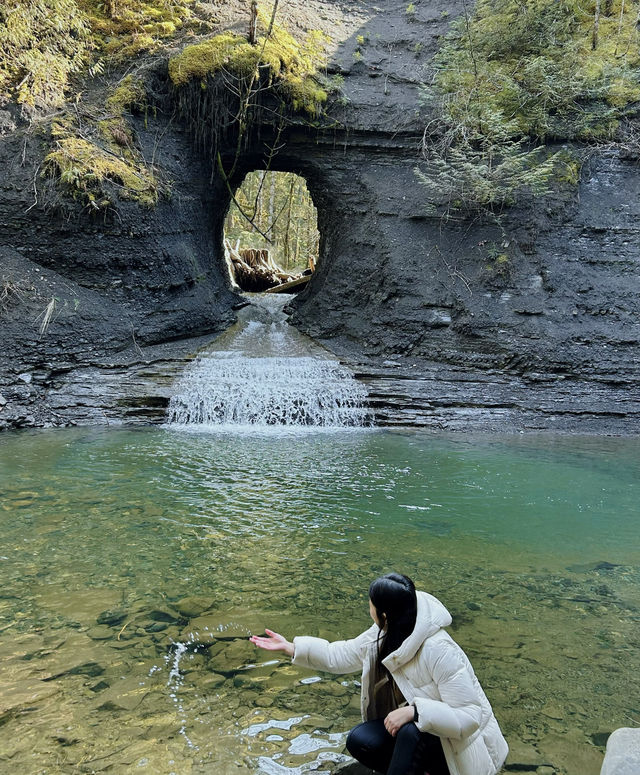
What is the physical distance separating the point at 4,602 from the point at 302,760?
238cm

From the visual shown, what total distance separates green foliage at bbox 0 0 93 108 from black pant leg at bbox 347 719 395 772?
14692 millimetres

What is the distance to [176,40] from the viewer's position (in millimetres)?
14711

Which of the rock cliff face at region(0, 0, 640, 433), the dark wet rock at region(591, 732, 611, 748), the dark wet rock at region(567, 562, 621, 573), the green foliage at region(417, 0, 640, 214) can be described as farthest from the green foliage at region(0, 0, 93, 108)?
the dark wet rock at region(591, 732, 611, 748)

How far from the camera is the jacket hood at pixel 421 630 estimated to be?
1958 mm

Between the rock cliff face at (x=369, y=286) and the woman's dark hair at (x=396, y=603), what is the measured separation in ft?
30.5

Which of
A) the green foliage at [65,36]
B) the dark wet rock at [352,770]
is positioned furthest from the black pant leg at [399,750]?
the green foliage at [65,36]

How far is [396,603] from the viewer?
77.3 inches

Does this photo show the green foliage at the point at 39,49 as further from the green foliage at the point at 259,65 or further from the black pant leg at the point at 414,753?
the black pant leg at the point at 414,753

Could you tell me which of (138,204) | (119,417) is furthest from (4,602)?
(138,204)

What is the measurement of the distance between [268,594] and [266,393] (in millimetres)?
7695

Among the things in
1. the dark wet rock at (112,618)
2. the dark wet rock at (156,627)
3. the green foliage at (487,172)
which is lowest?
the dark wet rock at (112,618)

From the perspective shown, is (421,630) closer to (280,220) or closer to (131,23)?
(131,23)

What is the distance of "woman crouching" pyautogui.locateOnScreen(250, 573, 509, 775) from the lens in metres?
1.92

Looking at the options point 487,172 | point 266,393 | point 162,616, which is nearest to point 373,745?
point 162,616
